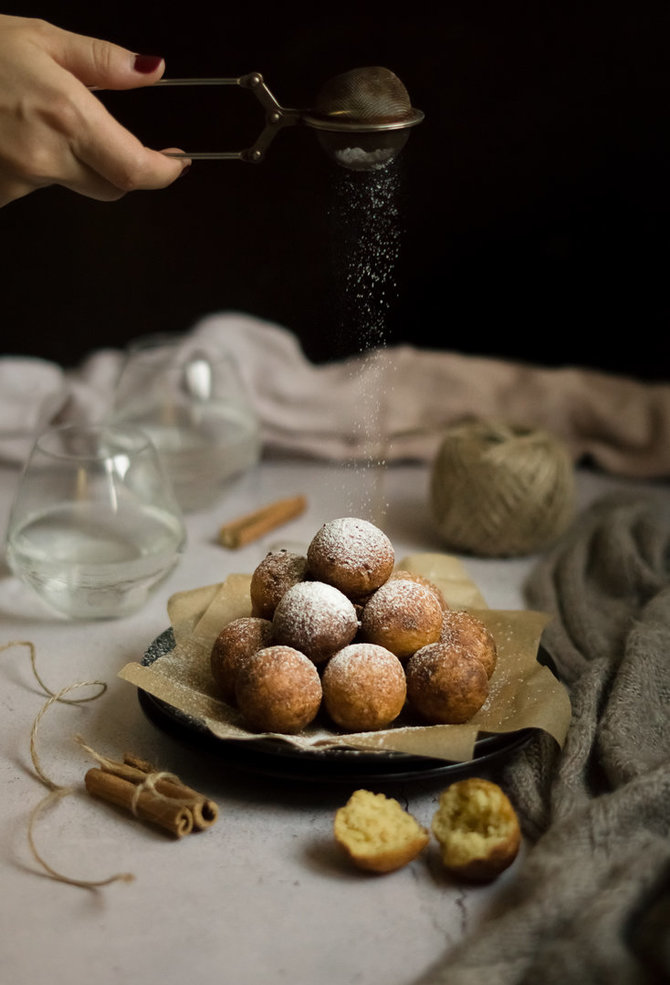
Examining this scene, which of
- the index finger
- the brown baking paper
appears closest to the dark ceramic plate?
the brown baking paper

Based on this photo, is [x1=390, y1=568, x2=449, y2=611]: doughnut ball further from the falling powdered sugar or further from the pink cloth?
the pink cloth

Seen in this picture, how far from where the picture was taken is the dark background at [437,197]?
1635 mm

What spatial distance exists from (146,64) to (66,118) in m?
0.11

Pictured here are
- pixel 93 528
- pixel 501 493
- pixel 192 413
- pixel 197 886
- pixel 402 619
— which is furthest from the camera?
pixel 192 413

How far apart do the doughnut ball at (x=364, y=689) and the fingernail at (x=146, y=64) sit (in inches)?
19.6

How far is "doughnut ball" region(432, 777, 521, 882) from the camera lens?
0.76 m

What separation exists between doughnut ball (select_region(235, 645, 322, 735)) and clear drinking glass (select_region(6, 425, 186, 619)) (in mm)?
313

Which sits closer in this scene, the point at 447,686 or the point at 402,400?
the point at 447,686

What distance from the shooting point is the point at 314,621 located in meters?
0.86

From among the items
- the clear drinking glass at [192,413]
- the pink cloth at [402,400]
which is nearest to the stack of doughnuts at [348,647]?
the clear drinking glass at [192,413]

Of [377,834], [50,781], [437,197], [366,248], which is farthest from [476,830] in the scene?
[437,197]

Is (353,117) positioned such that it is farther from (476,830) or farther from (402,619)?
(476,830)

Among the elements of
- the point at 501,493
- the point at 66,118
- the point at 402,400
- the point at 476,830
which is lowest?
the point at 402,400

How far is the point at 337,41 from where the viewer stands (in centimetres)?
166
